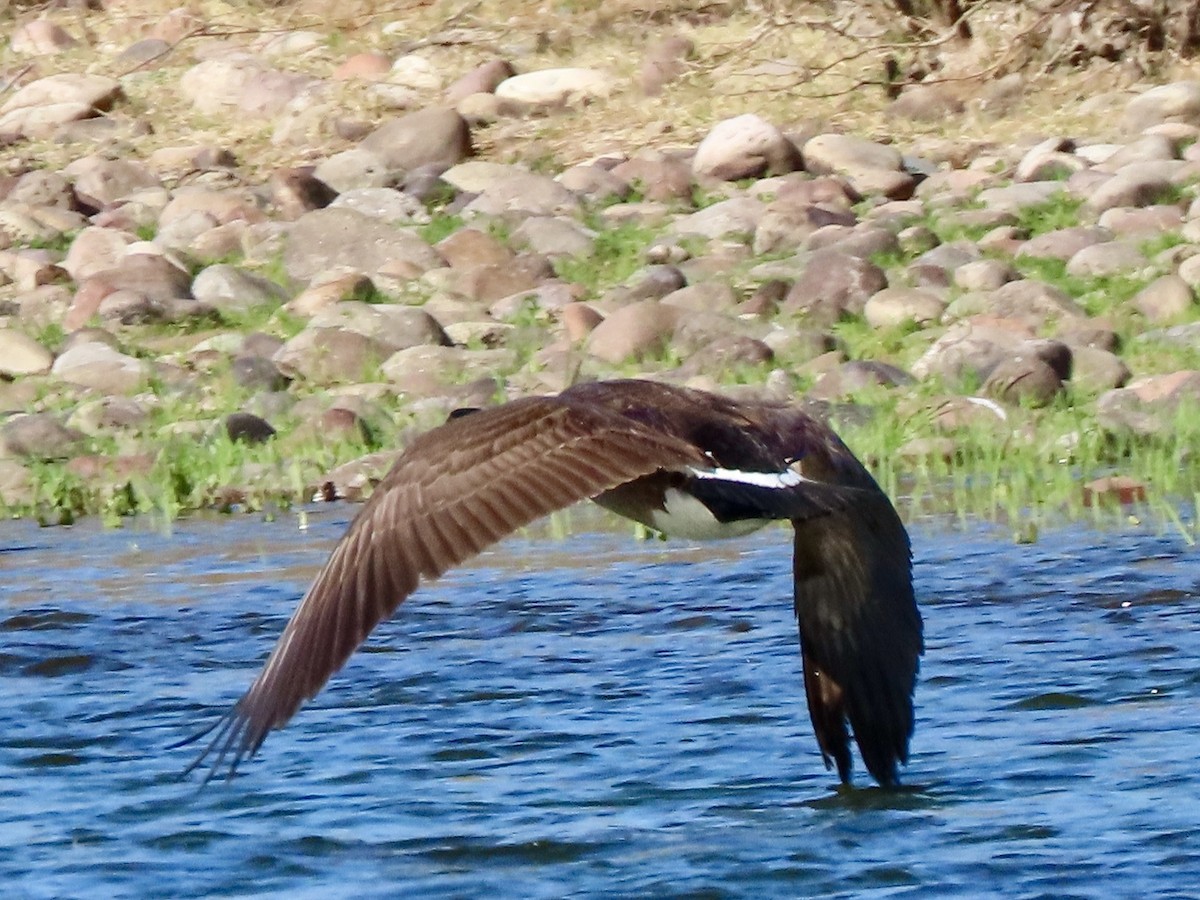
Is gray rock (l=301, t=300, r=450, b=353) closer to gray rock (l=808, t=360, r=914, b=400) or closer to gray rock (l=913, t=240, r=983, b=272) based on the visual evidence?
gray rock (l=808, t=360, r=914, b=400)

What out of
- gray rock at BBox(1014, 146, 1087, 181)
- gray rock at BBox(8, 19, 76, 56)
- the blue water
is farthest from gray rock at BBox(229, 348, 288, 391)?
gray rock at BBox(8, 19, 76, 56)

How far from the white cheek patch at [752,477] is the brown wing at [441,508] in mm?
61

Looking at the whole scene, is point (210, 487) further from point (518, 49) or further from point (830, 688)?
point (518, 49)

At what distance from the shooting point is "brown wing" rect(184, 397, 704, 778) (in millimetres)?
4098

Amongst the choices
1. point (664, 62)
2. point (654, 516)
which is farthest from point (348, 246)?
point (654, 516)

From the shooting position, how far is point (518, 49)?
582 inches

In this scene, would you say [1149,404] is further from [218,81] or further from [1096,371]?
[218,81]

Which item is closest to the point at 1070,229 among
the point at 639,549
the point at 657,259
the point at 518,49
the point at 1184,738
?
the point at 657,259

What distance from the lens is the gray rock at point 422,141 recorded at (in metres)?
13.0

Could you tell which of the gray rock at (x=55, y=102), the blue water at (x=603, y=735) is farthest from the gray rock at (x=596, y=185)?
the blue water at (x=603, y=735)

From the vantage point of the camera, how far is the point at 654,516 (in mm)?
4969

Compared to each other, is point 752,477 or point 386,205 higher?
point 386,205

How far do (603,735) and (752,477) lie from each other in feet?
3.68

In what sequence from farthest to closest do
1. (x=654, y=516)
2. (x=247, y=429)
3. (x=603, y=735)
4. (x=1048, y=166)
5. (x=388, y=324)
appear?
1. (x=1048, y=166)
2. (x=388, y=324)
3. (x=247, y=429)
4. (x=603, y=735)
5. (x=654, y=516)
